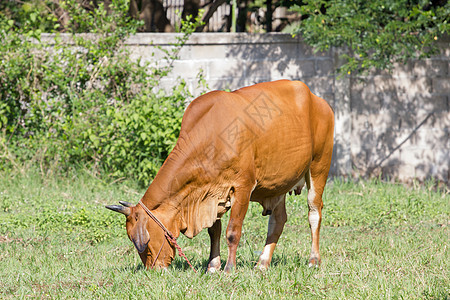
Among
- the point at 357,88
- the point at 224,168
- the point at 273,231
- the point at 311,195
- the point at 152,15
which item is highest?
the point at 152,15

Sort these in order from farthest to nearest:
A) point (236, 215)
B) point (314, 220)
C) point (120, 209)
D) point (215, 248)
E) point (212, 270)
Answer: point (314, 220)
point (215, 248)
point (212, 270)
point (236, 215)
point (120, 209)

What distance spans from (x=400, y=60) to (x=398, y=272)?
4.52m

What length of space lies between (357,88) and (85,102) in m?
3.97

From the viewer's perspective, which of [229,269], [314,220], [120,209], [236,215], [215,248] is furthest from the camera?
[314,220]

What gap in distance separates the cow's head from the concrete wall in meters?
4.71

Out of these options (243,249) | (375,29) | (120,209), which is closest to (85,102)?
(243,249)

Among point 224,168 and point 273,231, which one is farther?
point 273,231

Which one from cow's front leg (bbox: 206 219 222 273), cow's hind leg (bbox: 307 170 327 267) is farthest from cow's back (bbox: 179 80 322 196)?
cow's front leg (bbox: 206 219 222 273)

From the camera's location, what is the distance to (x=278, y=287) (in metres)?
4.29

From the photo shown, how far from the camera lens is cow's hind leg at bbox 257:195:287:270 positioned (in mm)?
5070

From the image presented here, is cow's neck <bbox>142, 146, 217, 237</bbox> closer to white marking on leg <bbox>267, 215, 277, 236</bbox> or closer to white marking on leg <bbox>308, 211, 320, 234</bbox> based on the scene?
white marking on leg <bbox>267, 215, 277, 236</bbox>

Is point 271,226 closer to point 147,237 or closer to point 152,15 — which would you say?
point 147,237

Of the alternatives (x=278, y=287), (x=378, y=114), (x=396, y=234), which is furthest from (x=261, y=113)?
(x=378, y=114)

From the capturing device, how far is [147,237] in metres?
4.27
